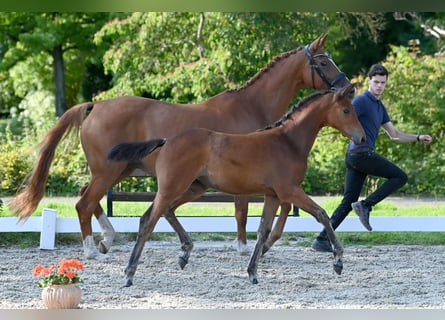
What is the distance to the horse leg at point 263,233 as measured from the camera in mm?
6945

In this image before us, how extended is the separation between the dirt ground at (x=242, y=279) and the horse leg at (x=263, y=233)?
0.10 meters

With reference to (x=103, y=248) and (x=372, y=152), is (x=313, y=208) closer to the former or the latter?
(x=372, y=152)

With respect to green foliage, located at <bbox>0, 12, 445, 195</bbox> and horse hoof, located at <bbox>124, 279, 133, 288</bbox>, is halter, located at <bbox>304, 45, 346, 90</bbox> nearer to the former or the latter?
horse hoof, located at <bbox>124, 279, 133, 288</bbox>

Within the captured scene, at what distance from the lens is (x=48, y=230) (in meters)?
9.16

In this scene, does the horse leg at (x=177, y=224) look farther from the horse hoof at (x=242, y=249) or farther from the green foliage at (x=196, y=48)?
the green foliage at (x=196, y=48)

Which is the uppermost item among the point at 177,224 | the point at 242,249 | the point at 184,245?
the point at 177,224

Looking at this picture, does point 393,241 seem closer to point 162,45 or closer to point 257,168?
point 257,168

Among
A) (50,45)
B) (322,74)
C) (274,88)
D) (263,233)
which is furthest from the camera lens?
(50,45)

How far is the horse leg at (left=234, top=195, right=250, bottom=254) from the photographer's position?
823cm

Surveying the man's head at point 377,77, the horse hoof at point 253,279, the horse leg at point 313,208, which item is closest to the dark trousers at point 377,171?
the man's head at point 377,77

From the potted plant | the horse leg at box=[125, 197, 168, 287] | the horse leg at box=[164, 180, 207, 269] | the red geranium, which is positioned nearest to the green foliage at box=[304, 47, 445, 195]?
the horse leg at box=[164, 180, 207, 269]

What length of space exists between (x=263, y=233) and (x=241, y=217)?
4.12 feet

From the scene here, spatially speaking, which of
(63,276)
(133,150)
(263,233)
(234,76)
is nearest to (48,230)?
(133,150)

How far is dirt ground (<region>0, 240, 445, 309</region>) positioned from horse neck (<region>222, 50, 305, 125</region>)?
1.37 m
